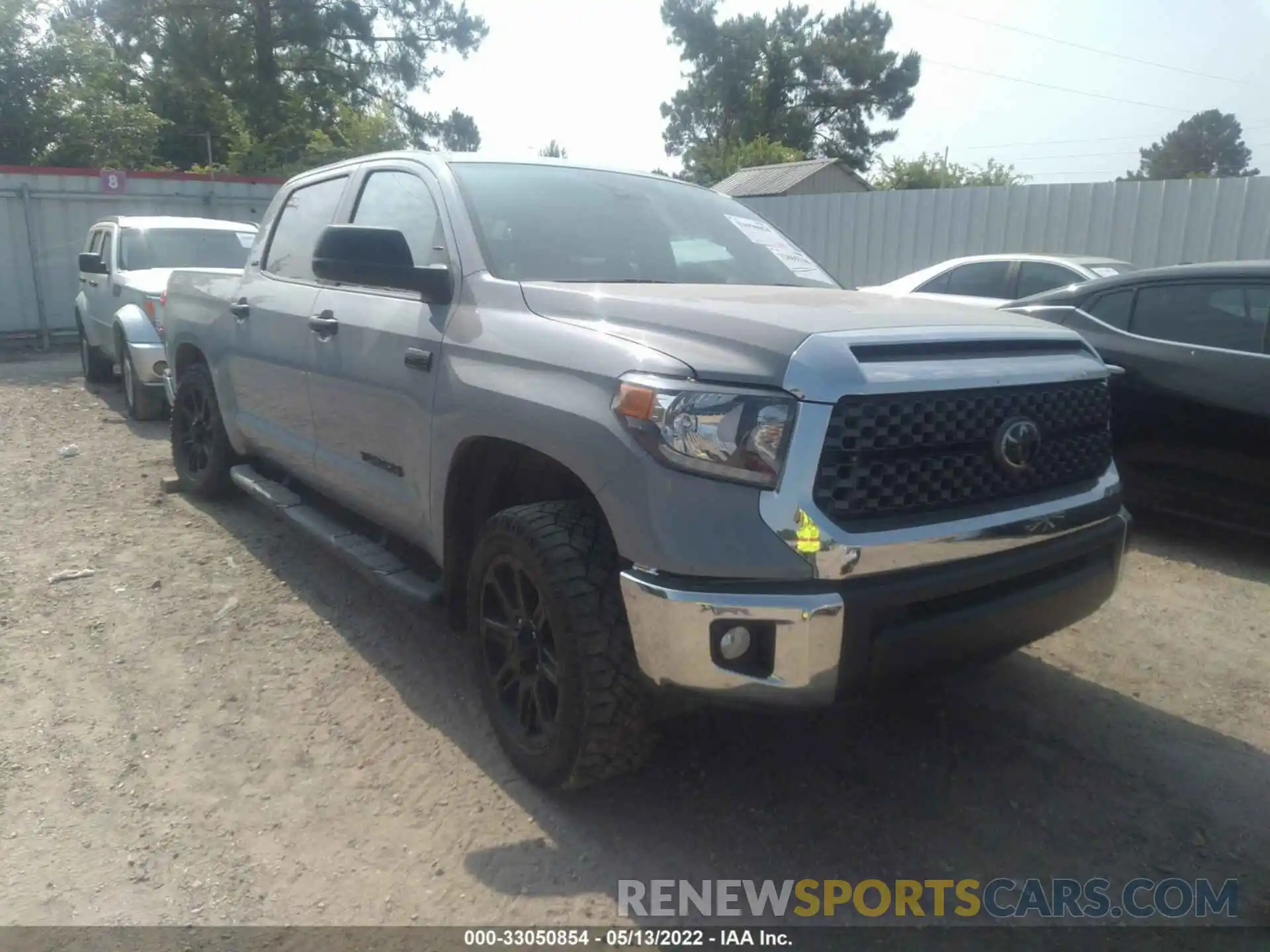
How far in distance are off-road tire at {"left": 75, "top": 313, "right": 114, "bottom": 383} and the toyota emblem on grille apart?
409 inches

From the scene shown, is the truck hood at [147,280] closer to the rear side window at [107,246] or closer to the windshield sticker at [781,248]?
the rear side window at [107,246]

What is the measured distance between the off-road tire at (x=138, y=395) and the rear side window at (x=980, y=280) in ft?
22.7

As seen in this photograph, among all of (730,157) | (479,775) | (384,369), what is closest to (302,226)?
(384,369)

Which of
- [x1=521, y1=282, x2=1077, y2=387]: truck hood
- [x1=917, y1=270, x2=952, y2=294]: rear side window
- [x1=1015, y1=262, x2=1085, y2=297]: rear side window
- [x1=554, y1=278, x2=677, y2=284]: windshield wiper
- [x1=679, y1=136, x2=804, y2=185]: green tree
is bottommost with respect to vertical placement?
[x1=917, y1=270, x2=952, y2=294]: rear side window

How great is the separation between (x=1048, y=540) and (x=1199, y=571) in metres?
2.74

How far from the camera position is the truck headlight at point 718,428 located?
2324mm

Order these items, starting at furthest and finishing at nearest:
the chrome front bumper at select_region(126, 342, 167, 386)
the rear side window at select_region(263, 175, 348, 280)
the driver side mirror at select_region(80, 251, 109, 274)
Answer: the driver side mirror at select_region(80, 251, 109, 274) < the chrome front bumper at select_region(126, 342, 167, 386) < the rear side window at select_region(263, 175, 348, 280)

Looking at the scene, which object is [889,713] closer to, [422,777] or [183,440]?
[422,777]

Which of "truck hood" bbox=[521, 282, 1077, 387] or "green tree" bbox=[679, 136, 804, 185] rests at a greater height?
"green tree" bbox=[679, 136, 804, 185]

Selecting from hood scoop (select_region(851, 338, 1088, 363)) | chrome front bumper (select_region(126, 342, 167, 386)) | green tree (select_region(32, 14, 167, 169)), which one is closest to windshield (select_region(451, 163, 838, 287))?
hood scoop (select_region(851, 338, 1088, 363))

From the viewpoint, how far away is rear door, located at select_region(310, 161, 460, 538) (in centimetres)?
334

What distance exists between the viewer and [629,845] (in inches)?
108

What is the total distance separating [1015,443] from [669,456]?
0.93 meters

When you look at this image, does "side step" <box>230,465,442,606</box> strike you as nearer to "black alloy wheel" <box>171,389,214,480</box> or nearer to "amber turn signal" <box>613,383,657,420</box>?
"black alloy wheel" <box>171,389,214,480</box>
